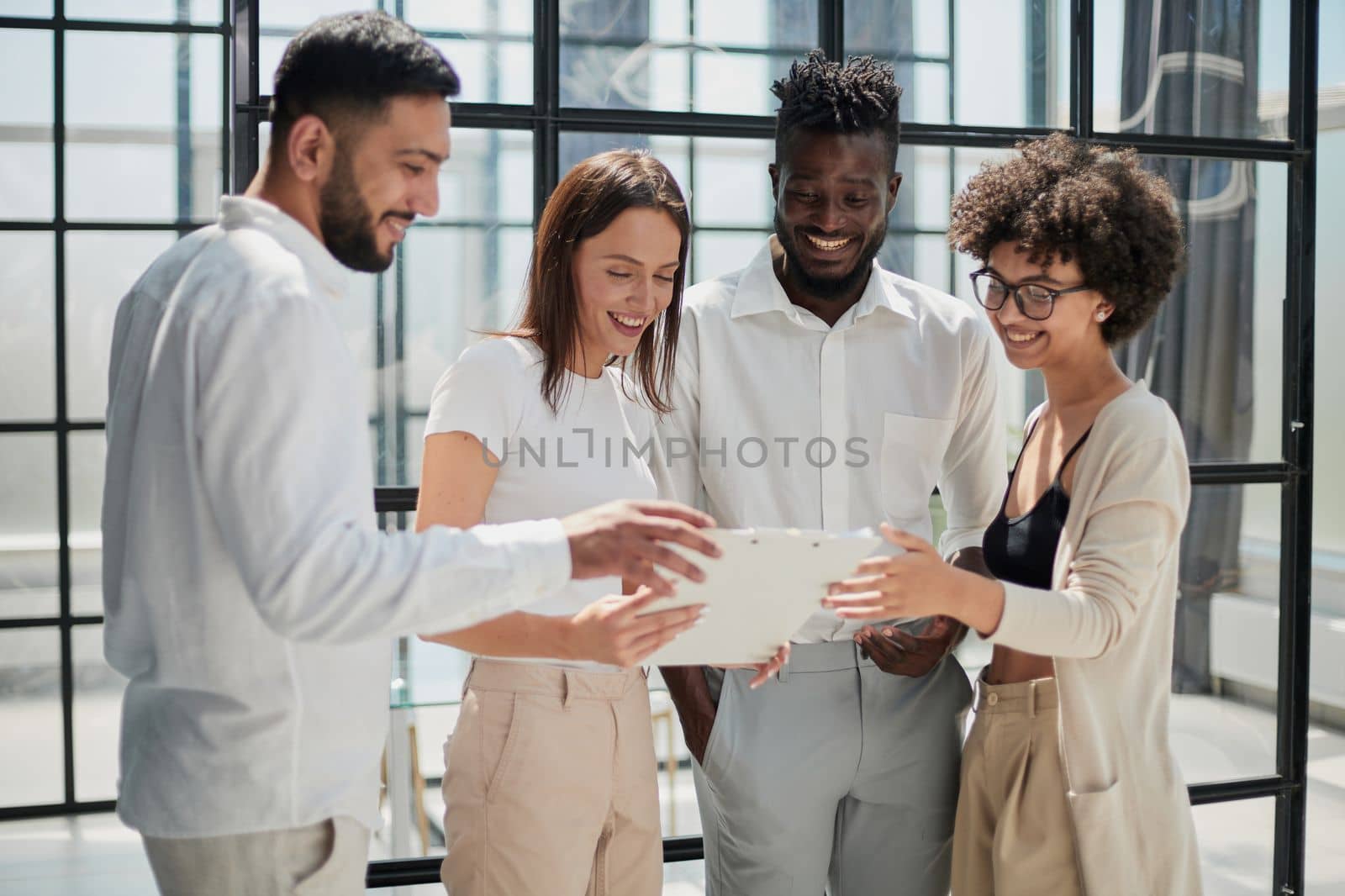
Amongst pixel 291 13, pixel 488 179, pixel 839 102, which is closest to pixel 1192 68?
pixel 839 102

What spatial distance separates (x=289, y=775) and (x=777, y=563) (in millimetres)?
590

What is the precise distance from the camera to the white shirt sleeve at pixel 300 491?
44.4 inches

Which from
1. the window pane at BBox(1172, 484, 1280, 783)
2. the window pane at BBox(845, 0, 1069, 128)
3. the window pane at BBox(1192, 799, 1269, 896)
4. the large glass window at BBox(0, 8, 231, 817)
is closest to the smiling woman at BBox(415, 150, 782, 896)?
the window pane at BBox(845, 0, 1069, 128)

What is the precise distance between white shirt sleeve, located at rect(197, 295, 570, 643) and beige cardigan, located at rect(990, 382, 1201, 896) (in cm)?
95

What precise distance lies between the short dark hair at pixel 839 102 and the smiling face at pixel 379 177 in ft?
3.20

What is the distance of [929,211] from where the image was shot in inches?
106

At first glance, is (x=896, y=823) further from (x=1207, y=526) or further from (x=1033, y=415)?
(x=1207, y=526)

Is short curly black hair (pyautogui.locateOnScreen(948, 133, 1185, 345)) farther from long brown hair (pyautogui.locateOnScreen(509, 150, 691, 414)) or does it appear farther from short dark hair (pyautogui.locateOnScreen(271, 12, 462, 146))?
short dark hair (pyautogui.locateOnScreen(271, 12, 462, 146))

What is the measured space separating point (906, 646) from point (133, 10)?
224 centimetres

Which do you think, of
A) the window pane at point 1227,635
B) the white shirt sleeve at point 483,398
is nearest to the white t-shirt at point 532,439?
the white shirt sleeve at point 483,398

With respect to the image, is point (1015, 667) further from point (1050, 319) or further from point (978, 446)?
point (1050, 319)

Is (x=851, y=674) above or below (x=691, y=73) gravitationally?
below

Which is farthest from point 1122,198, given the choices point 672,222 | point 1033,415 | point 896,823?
point 896,823

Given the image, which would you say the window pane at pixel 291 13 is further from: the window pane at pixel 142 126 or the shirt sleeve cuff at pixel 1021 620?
the shirt sleeve cuff at pixel 1021 620
